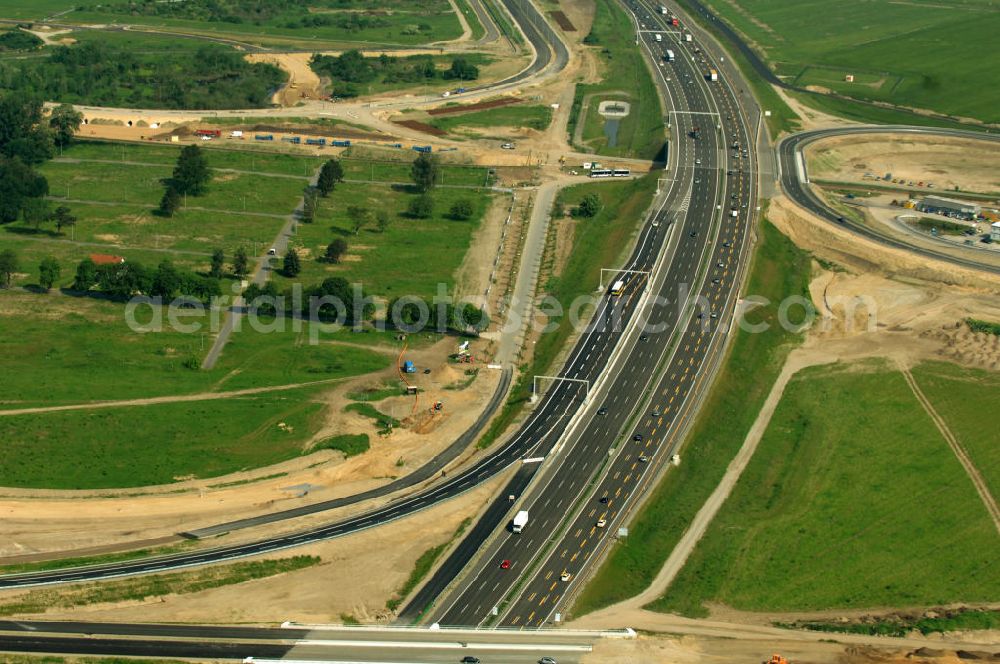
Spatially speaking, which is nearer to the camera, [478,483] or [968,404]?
[478,483]

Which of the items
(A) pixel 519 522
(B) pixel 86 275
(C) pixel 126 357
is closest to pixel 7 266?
(B) pixel 86 275

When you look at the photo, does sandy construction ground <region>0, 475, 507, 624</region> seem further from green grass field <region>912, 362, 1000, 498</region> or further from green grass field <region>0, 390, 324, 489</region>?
green grass field <region>912, 362, 1000, 498</region>

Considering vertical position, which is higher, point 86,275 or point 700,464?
point 86,275

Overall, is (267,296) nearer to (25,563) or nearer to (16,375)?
(16,375)

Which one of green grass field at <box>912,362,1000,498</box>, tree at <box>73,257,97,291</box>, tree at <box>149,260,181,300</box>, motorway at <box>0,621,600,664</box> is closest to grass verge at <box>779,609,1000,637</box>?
motorway at <box>0,621,600,664</box>

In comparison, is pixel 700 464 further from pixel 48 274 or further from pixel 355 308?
pixel 48 274
